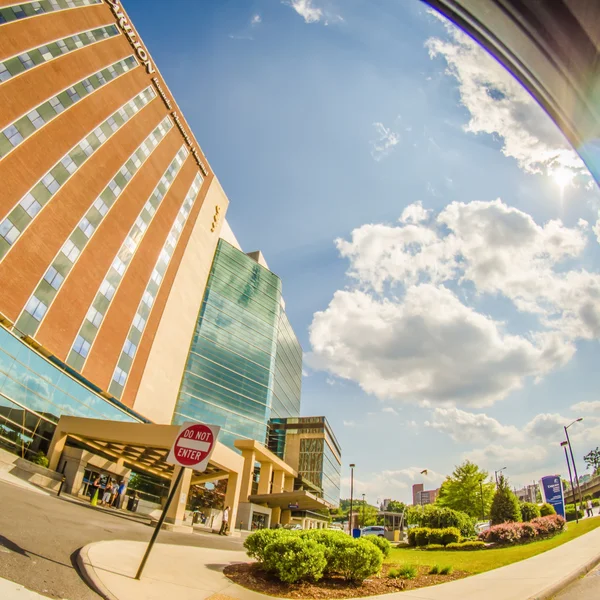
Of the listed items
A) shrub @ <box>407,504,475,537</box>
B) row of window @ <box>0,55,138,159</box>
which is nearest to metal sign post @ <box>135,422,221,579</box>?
shrub @ <box>407,504,475,537</box>

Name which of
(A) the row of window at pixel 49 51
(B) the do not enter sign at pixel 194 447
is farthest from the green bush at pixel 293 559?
(A) the row of window at pixel 49 51

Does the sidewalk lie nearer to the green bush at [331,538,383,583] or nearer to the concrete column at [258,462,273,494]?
the green bush at [331,538,383,583]

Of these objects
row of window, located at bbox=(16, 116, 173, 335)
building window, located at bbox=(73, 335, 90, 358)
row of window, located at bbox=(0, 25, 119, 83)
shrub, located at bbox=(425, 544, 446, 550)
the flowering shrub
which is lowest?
shrub, located at bbox=(425, 544, 446, 550)

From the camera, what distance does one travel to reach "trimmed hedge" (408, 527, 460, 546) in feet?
70.2

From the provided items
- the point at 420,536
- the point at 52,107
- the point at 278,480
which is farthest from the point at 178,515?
the point at 52,107

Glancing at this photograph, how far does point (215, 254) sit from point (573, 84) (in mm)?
59069

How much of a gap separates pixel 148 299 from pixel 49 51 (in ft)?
85.1

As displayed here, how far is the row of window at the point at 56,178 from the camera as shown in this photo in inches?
1022

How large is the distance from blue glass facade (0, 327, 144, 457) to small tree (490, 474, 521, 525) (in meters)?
32.4

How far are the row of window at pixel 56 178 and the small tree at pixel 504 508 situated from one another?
4046 centimetres

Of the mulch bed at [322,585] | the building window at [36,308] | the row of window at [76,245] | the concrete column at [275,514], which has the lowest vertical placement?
the concrete column at [275,514]

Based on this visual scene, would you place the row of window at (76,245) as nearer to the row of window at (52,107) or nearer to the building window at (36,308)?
the building window at (36,308)

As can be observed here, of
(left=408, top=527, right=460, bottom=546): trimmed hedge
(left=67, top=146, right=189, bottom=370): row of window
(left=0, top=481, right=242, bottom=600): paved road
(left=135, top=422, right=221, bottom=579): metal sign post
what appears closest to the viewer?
(left=0, top=481, right=242, bottom=600): paved road

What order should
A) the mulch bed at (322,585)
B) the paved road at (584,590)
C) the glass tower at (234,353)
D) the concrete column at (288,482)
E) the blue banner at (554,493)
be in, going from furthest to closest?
the concrete column at (288,482) → the glass tower at (234,353) → the blue banner at (554,493) → the mulch bed at (322,585) → the paved road at (584,590)
